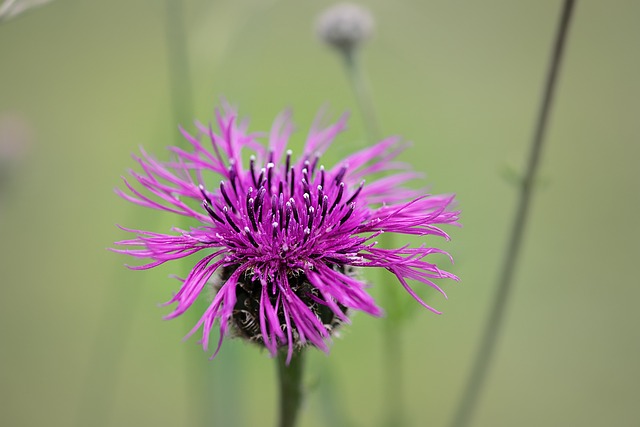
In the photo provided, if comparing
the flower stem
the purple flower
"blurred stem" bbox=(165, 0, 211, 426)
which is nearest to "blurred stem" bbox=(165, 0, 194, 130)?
"blurred stem" bbox=(165, 0, 211, 426)

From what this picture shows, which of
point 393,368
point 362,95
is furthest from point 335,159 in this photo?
point 393,368

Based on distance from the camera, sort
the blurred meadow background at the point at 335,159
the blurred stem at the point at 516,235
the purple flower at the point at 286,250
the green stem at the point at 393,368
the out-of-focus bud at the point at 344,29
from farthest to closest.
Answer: the blurred meadow background at the point at 335,159 < the out-of-focus bud at the point at 344,29 < the green stem at the point at 393,368 < the blurred stem at the point at 516,235 < the purple flower at the point at 286,250

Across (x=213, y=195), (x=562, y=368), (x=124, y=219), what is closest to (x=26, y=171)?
(x=213, y=195)

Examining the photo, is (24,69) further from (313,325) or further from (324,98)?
(313,325)

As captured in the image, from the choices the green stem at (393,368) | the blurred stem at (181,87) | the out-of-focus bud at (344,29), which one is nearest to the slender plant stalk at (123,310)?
the blurred stem at (181,87)

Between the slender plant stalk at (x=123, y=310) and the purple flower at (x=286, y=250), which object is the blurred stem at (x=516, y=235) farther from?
the slender plant stalk at (x=123, y=310)

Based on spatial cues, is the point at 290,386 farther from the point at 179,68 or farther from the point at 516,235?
the point at 179,68
